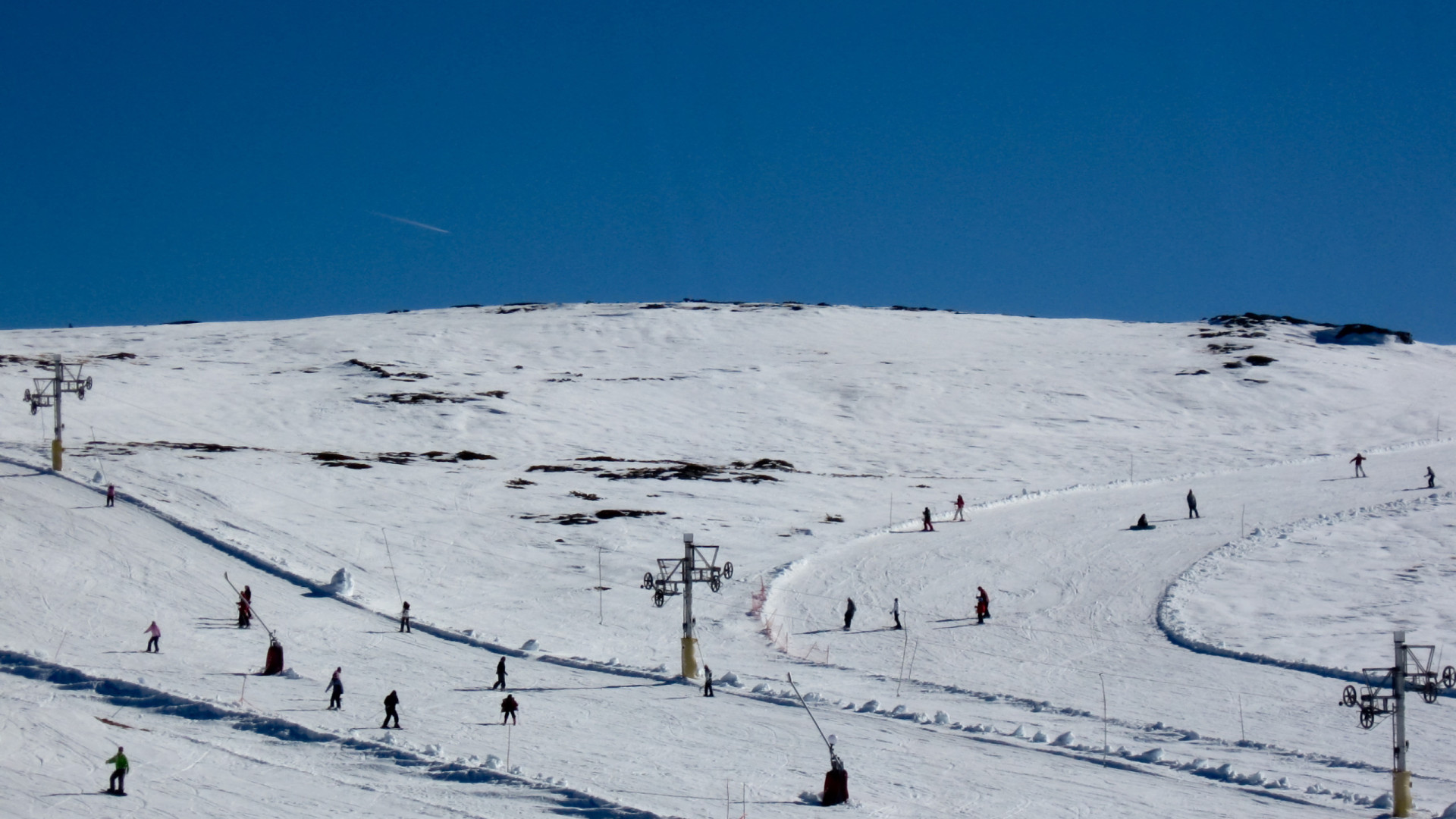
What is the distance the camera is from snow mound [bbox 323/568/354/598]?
119 feet

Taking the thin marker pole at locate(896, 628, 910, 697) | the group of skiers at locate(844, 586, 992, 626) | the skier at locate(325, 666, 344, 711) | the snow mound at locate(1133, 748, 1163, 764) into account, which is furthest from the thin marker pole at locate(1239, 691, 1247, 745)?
the skier at locate(325, 666, 344, 711)

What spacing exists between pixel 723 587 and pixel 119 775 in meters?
22.9

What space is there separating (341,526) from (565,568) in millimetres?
9759

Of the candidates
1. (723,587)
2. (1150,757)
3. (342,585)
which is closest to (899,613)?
(723,587)


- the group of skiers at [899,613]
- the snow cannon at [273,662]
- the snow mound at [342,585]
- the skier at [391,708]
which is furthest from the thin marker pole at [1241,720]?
the snow mound at [342,585]

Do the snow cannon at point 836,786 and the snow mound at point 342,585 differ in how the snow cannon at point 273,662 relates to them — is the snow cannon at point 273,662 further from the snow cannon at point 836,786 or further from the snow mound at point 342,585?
the snow cannon at point 836,786

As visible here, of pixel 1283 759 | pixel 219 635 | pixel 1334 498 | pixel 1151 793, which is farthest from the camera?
pixel 1334 498

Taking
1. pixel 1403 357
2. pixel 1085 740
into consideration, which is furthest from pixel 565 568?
pixel 1403 357

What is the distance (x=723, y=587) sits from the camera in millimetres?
39906

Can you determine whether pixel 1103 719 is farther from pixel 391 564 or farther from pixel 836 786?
pixel 391 564

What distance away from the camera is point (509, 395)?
267ft

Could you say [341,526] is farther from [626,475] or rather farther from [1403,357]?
[1403,357]

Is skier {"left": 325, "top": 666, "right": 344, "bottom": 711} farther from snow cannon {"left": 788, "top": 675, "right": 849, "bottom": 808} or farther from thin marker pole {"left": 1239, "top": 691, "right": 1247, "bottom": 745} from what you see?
thin marker pole {"left": 1239, "top": 691, "right": 1247, "bottom": 745}

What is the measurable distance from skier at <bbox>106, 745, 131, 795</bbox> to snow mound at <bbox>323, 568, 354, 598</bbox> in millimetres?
16881
